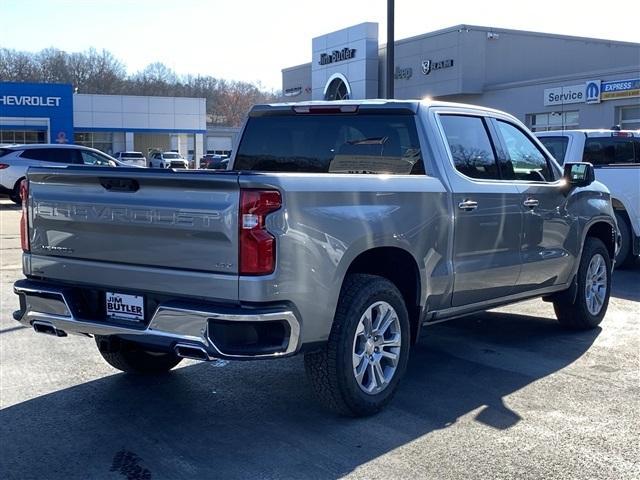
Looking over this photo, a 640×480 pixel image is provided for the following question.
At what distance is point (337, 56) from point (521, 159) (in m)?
39.2

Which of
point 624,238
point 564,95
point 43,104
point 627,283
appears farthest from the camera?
point 43,104

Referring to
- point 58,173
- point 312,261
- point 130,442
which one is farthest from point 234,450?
point 58,173

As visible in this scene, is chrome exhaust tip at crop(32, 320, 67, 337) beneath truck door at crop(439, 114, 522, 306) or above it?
beneath

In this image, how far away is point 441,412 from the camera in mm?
5098

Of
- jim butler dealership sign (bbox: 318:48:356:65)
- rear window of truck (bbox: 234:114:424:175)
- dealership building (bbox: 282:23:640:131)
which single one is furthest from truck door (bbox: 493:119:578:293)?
jim butler dealership sign (bbox: 318:48:356:65)

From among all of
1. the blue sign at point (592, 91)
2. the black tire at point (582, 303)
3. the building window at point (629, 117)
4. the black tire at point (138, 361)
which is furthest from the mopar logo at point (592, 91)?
the black tire at point (138, 361)

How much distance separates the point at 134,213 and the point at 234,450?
1.47 metres

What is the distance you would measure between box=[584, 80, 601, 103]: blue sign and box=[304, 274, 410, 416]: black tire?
88.3 ft

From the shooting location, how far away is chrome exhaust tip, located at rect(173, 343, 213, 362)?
4.18 metres

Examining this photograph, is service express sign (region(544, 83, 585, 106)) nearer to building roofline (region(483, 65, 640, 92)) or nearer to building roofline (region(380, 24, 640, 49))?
building roofline (region(483, 65, 640, 92))

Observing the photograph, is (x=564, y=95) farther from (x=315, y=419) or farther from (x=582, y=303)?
(x=315, y=419)

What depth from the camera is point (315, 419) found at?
496cm

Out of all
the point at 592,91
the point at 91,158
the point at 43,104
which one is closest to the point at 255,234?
the point at 91,158

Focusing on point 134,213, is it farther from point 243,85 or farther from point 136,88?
point 243,85
